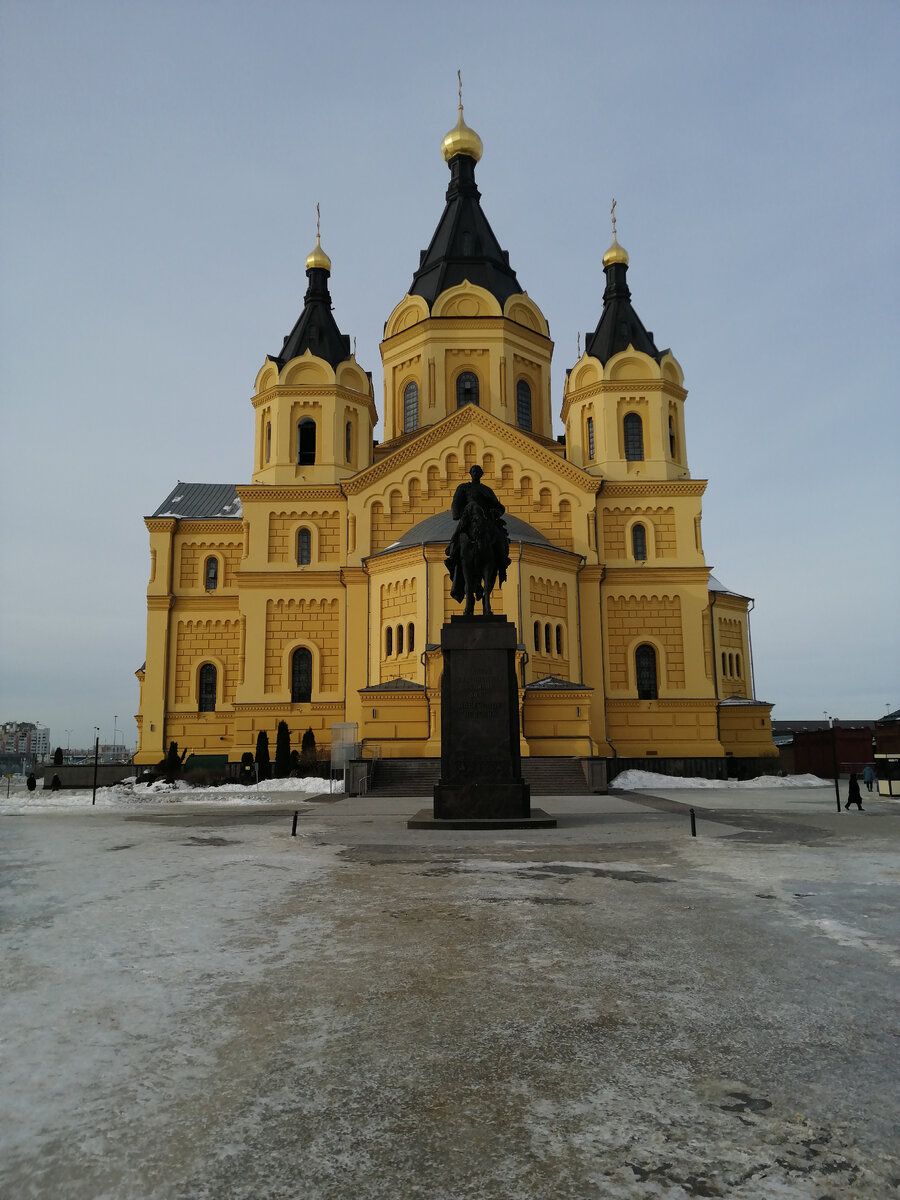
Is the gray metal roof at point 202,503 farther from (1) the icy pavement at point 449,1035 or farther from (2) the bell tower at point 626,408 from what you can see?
(1) the icy pavement at point 449,1035

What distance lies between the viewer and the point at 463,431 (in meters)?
35.9

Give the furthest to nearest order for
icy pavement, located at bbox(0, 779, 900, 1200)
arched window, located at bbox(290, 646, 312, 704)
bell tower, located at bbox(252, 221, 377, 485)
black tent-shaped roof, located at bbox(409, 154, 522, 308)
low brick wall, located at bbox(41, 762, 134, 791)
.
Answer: black tent-shaped roof, located at bbox(409, 154, 522, 308) < bell tower, located at bbox(252, 221, 377, 485) < low brick wall, located at bbox(41, 762, 134, 791) < arched window, located at bbox(290, 646, 312, 704) < icy pavement, located at bbox(0, 779, 900, 1200)

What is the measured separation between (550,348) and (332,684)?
18.9 metres

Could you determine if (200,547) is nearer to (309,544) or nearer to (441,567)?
(309,544)

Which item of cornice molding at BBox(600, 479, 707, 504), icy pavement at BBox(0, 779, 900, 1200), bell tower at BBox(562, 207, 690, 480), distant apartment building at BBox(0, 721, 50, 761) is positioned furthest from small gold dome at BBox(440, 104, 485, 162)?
distant apartment building at BBox(0, 721, 50, 761)

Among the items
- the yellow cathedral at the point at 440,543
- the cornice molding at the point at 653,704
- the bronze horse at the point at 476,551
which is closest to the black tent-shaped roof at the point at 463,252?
the yellow cathedral at the point at 440,543

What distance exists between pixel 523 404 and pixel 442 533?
10674 mm

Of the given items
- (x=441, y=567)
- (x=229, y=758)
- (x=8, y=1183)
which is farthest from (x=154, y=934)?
(x=229, y=758)

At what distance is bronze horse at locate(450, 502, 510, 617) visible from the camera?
1678 cm

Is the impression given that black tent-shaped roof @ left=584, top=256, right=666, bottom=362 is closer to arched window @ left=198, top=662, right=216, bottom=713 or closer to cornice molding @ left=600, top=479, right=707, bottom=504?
cornice molding @ left=600, top=479, right=707, bottom=504

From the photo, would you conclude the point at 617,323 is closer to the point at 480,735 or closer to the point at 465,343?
the point at 465,343

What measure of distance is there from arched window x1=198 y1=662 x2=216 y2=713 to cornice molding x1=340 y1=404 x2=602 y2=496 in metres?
10.1

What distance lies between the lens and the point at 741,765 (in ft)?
115

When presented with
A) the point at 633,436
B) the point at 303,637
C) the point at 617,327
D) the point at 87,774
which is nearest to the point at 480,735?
the point at 303,637
